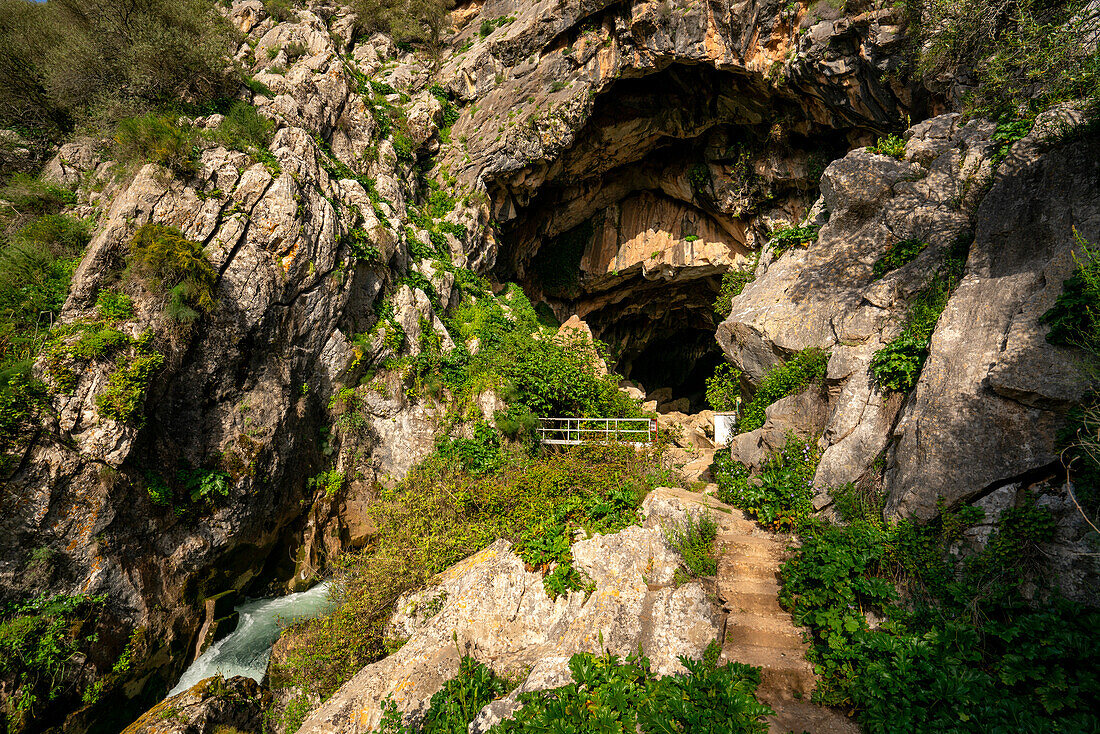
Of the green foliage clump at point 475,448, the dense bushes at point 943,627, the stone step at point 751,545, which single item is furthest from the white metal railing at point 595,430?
the dense bushes at point 943,627

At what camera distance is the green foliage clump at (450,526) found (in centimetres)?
630

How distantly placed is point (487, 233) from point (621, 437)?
11.1 m

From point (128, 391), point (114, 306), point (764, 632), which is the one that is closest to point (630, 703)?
point (764, 632)

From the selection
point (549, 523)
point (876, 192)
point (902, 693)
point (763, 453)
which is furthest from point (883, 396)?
point (549, 523)

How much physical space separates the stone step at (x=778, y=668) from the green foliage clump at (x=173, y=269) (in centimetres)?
1116

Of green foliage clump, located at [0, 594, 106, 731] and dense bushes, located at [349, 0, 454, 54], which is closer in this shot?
green foliage clump, located at [0, 594, 106, 731]

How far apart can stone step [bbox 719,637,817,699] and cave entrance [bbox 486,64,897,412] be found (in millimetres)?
13554

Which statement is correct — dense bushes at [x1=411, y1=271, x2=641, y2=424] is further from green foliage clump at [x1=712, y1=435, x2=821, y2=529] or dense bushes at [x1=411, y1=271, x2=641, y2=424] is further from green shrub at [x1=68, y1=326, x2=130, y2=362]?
green shrub at [x1=68, y1=326, x2=130, y2=362]

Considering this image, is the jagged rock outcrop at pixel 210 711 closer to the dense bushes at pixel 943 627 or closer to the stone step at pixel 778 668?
the stone step at pixel 778 668

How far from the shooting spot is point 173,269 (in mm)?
8273

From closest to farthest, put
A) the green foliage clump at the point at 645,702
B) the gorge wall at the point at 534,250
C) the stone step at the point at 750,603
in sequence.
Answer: the green foliage clump at the point at 645,702 < the stone step at the point at 750,603 < the gorge wall at the point at 534,250

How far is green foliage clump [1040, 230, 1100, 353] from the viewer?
12.4 feet

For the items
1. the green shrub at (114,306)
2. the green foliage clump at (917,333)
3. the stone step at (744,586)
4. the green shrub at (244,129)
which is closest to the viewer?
the stone step at (744,586)

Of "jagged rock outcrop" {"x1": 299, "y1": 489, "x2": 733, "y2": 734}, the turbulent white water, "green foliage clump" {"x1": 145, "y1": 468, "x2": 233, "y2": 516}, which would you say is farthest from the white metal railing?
"green foliage clump" {"x1": 145, "y1": 468, "x2": 233, "y2": 516}
